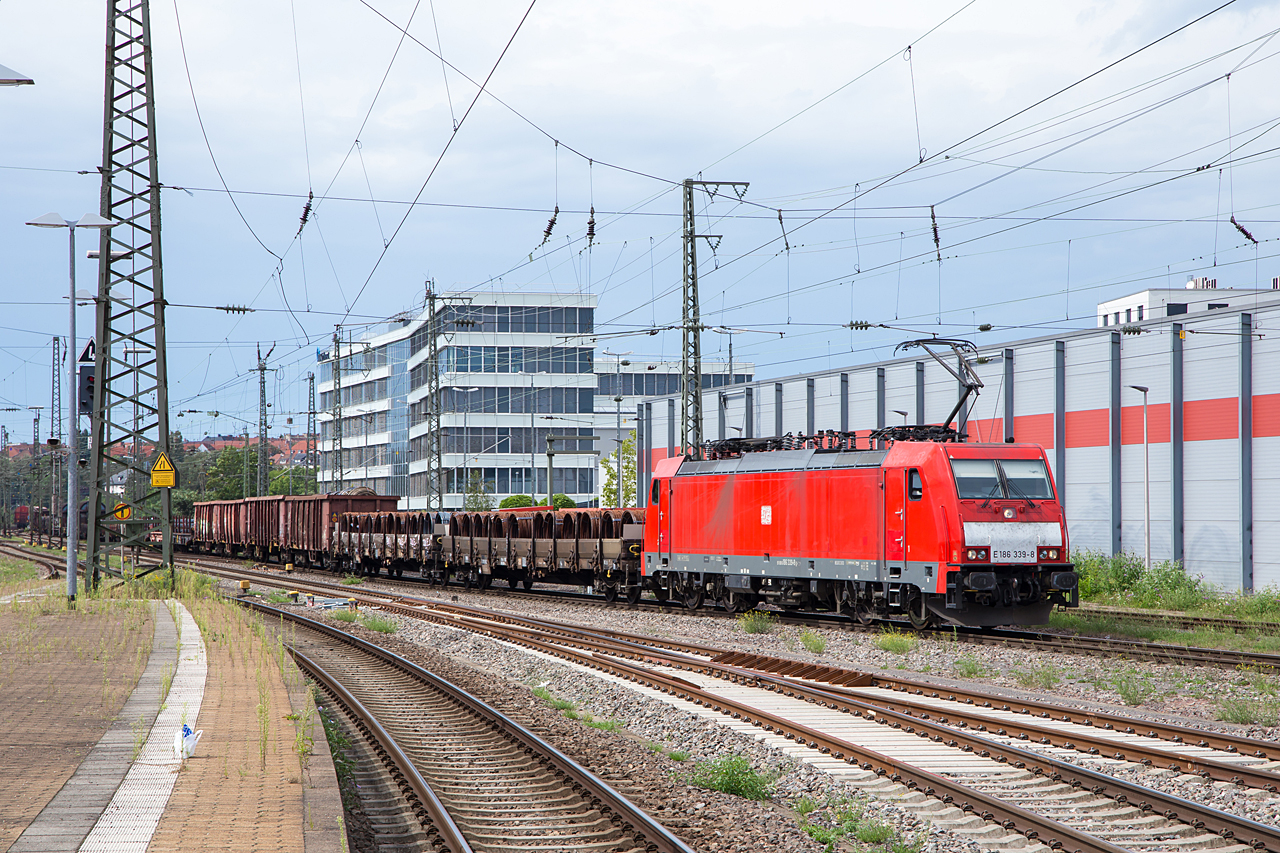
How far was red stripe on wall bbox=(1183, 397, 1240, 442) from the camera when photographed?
29531 mm

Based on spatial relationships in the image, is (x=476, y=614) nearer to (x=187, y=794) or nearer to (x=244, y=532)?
(x=187, y=794)

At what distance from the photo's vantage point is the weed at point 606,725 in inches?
498

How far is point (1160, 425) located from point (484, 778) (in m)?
26.4

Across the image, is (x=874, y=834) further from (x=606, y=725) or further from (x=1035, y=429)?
(x=1035, y=429)

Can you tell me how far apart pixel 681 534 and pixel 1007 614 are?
8.80 meters

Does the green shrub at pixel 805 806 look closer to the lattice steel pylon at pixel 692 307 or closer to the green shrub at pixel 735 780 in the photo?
the green shrub at pixel 735 780

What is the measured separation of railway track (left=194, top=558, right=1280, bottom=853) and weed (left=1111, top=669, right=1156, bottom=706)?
6.25ft

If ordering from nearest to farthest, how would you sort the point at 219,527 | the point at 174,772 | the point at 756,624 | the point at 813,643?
1. the point at 174,772
2. the point at 813,643
3. the point at 756,624
4. the point at 219,527

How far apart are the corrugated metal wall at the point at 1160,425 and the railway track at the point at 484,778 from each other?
19080 millimetres

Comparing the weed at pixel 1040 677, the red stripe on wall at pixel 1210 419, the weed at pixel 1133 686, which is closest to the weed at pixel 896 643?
the weed at pixel 1040 677

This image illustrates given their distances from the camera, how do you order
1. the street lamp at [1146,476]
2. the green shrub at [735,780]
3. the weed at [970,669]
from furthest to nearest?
the street lamp at [1146,476] < the weed at [970,669] < the green shrub at [735,780]

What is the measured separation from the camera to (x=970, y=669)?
51.5 ft

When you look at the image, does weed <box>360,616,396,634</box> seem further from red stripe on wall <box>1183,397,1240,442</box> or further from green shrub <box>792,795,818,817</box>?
red stripe on wall <box>1183,397,1240,442</box>

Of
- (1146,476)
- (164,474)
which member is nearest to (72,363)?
(164,474)
